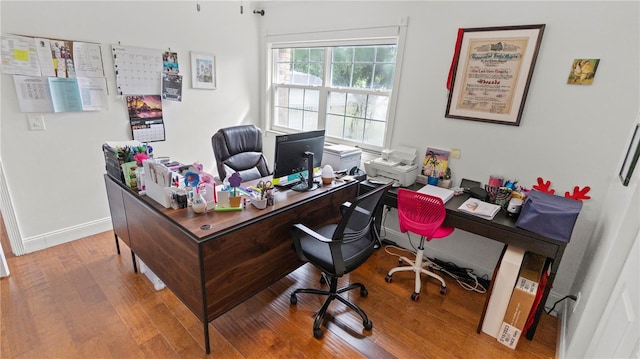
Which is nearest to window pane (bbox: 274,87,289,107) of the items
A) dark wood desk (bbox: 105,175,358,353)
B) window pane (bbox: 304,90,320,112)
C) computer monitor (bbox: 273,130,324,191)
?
window pane (bbox: 304,90,320,112)

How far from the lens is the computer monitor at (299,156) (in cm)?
192

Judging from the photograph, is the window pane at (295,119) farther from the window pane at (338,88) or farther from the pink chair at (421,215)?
the pink chair at (421,215)

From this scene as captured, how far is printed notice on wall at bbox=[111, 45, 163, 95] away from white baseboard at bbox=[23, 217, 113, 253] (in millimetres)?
1294

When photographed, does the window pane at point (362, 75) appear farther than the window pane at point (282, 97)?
No

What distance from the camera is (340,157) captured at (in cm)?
260

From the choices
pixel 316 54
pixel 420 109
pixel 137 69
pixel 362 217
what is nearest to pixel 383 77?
pixel 420 109

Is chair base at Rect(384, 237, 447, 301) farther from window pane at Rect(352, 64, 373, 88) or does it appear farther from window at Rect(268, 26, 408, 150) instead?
window pane at Rect(352, 64, 373, 88)

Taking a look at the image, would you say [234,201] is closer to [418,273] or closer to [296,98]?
[418,273]

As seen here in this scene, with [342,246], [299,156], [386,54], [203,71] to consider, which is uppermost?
[386,54]

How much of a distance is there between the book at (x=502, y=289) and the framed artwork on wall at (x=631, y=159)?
2.20ft

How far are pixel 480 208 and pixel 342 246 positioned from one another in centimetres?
106

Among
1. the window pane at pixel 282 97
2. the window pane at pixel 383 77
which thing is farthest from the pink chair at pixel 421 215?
the window pane at pixel 282 97

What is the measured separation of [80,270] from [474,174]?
327cm

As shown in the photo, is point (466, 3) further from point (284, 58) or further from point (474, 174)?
point (284, 58)
